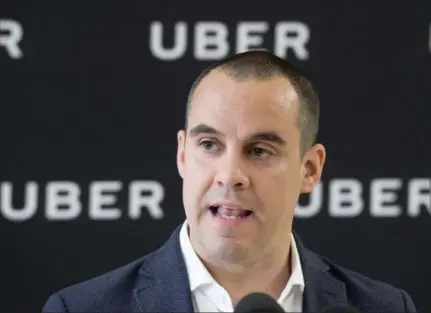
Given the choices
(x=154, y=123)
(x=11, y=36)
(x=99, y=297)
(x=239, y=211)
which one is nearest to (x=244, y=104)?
(x=239, y=211)

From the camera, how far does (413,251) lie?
2.87 m

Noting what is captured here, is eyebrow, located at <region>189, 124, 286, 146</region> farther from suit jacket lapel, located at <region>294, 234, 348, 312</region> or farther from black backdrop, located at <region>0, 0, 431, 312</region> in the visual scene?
black backdrop, located at <region>0, 0, 431, 312</region>

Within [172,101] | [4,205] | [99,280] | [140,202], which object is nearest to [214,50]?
[172,101]

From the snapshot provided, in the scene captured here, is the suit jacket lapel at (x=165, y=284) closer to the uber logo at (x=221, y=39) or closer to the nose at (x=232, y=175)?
the nose at (x=232, y=175)

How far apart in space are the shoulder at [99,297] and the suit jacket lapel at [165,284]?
20 mm

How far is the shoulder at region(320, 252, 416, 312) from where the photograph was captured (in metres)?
1.77

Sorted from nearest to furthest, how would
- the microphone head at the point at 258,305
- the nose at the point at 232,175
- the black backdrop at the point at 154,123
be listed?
the microphone head at the point at 258,305, the nose at the point at 232,175, the black backdrop at the point at 154,123

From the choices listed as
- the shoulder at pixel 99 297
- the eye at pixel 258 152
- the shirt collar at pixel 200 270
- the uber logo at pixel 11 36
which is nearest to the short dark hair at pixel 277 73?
the eye at pixel 258 152

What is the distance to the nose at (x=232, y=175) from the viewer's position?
4.98 feet

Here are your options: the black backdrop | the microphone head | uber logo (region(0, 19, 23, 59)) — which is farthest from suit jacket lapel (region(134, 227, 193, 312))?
uber logo (region(0, 19, 23, 59))

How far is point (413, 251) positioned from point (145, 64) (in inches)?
36.8

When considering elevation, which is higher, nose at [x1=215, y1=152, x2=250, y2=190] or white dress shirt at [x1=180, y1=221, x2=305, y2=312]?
nose at [x1=215, y1=152, x2=250, y2=190]

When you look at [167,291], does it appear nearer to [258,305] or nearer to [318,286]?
[318,286]

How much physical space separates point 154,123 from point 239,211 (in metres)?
1.29
